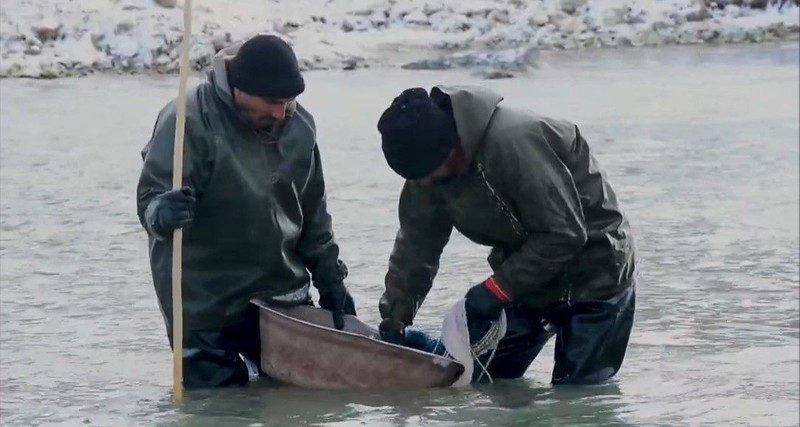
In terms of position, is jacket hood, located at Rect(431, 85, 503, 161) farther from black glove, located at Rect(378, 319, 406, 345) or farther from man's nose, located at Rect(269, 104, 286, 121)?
black glove, located at Rect(378, 319, 406, 345)

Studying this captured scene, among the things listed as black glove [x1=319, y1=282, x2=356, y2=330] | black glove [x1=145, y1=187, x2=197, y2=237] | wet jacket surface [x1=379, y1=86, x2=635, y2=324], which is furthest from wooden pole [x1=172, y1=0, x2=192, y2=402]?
wet jacket surface [x1=379, y1=86, x2=635, y2=324]

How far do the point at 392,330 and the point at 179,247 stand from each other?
2.52 feet

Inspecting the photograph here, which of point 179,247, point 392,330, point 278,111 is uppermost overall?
point 278,111

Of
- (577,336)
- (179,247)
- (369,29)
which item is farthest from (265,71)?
(369,29)

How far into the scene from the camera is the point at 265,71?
4.46 meters

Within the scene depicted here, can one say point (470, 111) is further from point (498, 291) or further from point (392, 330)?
point (392, 330)

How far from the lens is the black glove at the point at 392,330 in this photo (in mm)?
4809

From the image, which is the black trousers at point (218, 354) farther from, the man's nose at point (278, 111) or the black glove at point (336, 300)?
the man's nose at point (278, 111)

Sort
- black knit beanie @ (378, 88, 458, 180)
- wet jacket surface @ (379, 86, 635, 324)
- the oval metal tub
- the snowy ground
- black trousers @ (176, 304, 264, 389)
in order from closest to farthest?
black knit beanie @ (378, 88, 458, 180) → wet jacket surface @ (379, 86, 635, 324) → the oval metal tub → black trousers @ (176, 304, 264, 389) → the snowy ground

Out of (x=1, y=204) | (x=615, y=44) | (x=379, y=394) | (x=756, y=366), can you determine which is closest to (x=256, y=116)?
(x=379, y=394)

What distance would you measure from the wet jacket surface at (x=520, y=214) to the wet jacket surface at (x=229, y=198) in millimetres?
346

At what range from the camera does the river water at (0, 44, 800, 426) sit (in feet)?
15.3

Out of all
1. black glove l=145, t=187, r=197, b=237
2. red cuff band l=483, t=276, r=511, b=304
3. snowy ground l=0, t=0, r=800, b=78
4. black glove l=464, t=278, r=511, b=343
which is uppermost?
black glove l=145, t=187, r=197, b=237

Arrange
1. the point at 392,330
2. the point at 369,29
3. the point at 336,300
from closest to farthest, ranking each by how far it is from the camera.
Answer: the point at 392,330
the point at 336,300
the point at 369,29
